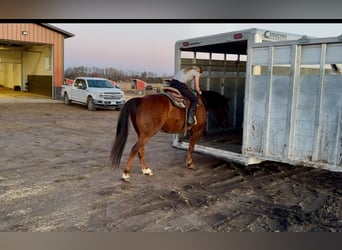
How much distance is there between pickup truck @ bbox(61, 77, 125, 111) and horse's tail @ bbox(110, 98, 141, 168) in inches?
400

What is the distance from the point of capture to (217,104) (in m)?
6.16

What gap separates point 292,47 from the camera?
411 centimetres

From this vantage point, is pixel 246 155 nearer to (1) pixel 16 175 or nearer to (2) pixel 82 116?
(1) pixel 16 175

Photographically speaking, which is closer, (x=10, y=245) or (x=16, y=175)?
(x=10, y=245)

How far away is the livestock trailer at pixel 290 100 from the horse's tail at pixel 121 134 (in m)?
1.45

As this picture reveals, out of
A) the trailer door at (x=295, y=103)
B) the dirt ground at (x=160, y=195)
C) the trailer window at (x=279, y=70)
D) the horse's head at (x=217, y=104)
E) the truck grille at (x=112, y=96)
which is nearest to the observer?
the dirt ground at (x=160, y=195)

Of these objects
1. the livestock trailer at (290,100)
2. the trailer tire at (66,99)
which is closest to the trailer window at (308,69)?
the livestock trailer at (290,100)

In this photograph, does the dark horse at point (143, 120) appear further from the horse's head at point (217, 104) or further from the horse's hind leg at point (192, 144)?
the horse's head at point (217, 104)

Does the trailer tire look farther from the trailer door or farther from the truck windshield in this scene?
the trailer door

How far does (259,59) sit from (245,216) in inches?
79.6

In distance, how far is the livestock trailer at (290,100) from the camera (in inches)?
151

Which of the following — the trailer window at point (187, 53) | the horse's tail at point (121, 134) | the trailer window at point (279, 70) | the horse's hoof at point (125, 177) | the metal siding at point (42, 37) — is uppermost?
the metal siding at point (42, 37)

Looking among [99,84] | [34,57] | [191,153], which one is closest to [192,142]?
[191,153]
